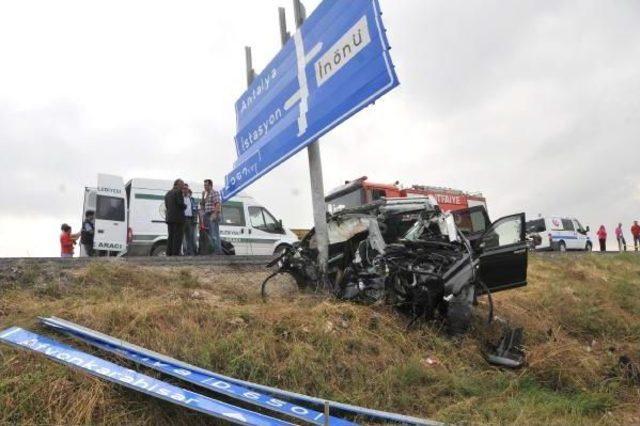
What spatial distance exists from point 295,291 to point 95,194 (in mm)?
8104

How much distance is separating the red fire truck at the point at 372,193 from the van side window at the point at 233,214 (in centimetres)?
259

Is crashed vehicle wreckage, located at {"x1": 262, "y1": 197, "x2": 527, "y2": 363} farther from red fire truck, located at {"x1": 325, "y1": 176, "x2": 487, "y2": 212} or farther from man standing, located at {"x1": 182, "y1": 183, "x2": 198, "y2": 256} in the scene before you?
red fire truck, located at {"x1": 325, "y1": 176, "x2": 487, "y2": 212}

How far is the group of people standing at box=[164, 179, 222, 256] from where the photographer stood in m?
10.9

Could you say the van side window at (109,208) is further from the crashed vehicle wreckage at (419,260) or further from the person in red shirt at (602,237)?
the person in red shirt at (602,237)

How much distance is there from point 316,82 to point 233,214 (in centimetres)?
718

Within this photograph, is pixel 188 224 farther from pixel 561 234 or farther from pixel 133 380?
pixel 561 234

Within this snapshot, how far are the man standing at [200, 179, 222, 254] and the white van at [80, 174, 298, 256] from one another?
2.56 metres

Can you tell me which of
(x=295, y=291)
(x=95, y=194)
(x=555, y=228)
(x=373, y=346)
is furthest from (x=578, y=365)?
(x=555, y=228)

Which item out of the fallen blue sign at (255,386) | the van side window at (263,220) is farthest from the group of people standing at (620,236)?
the fallen blue sign at (255,386)

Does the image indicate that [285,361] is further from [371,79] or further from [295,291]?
[371,79]

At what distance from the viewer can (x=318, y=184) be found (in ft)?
28.8

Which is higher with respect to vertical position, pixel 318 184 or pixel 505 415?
pixel 318 184

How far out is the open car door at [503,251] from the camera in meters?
7.52

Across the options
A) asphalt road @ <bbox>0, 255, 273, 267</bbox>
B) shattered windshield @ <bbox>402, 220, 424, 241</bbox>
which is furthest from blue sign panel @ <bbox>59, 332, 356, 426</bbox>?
asphalt road @ <bbox>0, 255, 273, 267</bbox>
